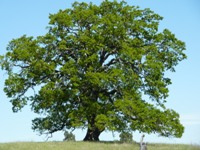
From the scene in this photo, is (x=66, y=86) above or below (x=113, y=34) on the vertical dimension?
below

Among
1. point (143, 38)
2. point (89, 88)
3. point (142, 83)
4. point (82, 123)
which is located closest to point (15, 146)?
point (82, 123)

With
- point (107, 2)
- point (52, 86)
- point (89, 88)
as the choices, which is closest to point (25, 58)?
point (52, 86)

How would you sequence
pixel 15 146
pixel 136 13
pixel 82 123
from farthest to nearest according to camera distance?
1. pixel 136 13
2. pixel 82 123
3. pixel 15 146

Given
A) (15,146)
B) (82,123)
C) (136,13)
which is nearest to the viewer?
(15,146)

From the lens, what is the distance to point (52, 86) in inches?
1603

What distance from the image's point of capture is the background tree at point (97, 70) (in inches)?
1558

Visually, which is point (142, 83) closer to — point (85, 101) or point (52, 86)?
point (85, 101)

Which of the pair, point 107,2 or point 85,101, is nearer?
point 85,101

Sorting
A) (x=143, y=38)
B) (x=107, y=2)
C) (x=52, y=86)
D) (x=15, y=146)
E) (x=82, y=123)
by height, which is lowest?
(x=15, y=146)

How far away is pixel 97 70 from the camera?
40.8m

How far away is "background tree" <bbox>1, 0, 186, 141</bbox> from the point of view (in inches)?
1558

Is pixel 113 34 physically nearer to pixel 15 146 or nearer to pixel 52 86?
pixel 52 86

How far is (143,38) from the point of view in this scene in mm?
43219

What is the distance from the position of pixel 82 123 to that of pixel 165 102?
863cm
